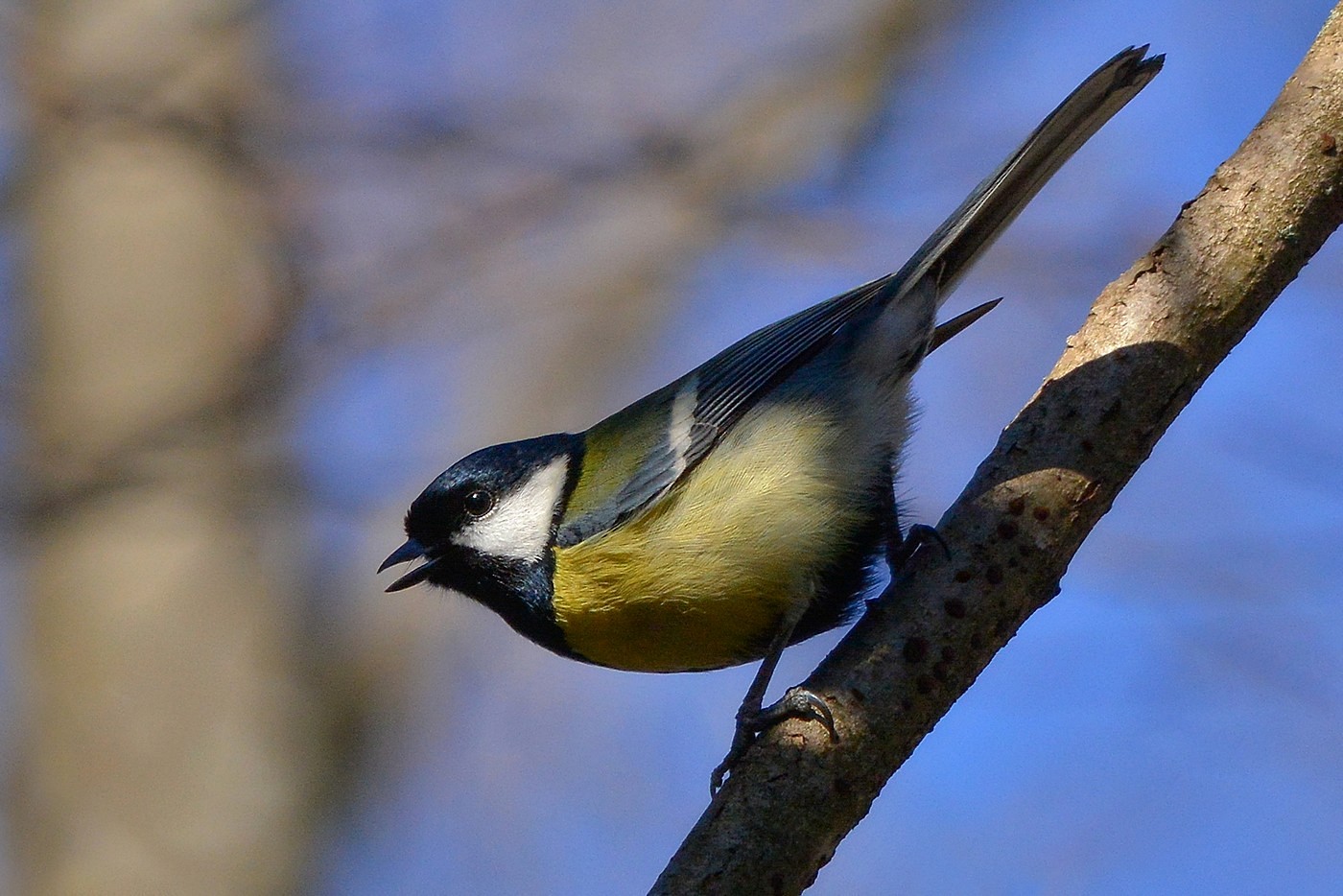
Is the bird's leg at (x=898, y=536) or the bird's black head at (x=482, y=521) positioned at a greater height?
the bird's black head at (x=482, y=521)

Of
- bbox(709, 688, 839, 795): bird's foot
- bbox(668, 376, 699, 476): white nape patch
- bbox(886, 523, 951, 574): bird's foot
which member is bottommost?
bbox(709, 688, 839, 795): bird's foot

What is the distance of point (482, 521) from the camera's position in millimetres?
3289

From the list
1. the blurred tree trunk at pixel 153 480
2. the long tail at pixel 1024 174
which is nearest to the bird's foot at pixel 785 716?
the long tail at pixel 1024 174

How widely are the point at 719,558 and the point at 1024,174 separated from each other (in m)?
1.09

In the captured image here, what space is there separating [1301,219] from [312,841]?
4.21 metres

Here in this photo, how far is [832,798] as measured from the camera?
2.18 meters

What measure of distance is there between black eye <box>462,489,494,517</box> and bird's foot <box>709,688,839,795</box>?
1.07 meters

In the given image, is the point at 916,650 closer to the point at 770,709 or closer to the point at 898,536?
the point at 770,709

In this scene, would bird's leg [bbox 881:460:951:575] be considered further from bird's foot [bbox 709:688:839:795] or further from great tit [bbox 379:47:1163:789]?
bird's foot [bbox 709:688:839:795]

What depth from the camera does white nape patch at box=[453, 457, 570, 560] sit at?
3176 millimetres

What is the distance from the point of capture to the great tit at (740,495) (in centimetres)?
284

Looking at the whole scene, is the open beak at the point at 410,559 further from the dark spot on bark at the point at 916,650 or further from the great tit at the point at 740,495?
the dark spot on bark at the point at 916,650

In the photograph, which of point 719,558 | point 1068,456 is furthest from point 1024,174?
point 719,558

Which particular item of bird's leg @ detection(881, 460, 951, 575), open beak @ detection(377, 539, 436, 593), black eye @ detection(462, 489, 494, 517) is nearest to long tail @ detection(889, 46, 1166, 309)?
bird's leg @ detection(881, 460, 951, 575)
